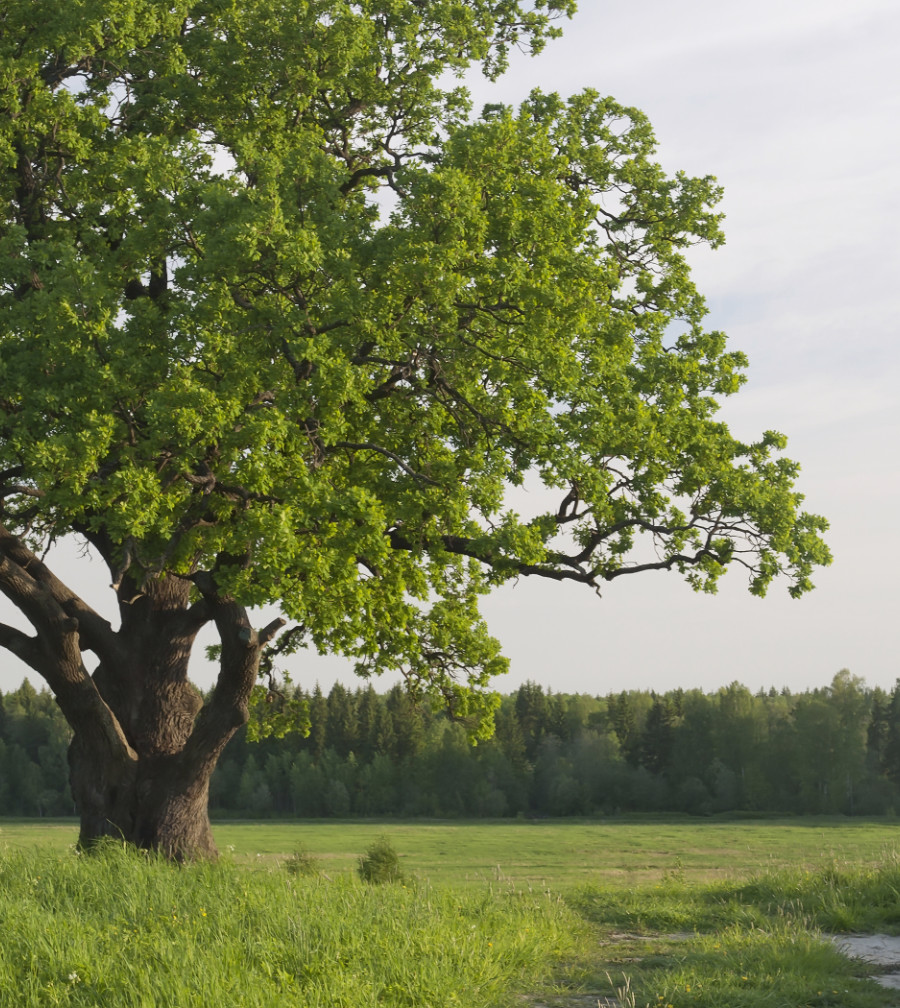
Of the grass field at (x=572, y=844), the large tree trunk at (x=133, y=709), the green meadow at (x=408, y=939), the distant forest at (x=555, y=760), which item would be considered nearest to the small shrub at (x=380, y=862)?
the large tree trunk at (x=133, y=709)

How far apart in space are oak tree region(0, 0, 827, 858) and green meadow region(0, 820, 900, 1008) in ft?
13.0

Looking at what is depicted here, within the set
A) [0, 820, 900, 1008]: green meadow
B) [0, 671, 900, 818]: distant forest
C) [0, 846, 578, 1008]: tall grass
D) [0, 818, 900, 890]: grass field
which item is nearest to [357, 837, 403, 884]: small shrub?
[0, 820, 900, 1008]: green meadow

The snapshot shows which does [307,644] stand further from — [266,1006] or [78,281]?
[266,1006]

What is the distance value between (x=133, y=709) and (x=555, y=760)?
A: 103578mm

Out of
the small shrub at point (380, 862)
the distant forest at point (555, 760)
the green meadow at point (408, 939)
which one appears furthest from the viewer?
the distant forest at point (555, 760)

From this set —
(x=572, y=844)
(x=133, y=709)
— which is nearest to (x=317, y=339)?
(x=133, y=709)

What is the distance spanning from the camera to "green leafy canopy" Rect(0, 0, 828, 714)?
46.5ft

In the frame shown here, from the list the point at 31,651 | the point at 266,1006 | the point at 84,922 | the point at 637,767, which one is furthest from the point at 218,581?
the point at 637,767

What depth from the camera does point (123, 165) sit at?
→ 16094mm

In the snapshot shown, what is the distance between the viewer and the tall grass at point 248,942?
7.73 metres

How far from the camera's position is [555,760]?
116688 millimetres

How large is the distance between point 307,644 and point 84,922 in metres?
12.4

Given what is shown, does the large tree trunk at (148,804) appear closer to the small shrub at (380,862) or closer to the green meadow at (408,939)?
the green meadow at (408,939)

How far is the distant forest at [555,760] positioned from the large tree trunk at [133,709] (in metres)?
89.5
